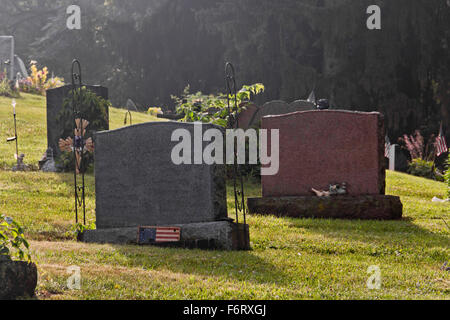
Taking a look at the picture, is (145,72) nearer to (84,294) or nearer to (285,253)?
(285,253)

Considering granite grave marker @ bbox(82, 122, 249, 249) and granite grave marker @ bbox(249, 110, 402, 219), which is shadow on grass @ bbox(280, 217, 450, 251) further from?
granite grave marker @ bbox(82, 122, 249, 249)

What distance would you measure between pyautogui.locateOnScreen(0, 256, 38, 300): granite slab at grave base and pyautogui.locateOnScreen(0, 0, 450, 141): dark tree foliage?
2017 cm

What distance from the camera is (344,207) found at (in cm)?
1019

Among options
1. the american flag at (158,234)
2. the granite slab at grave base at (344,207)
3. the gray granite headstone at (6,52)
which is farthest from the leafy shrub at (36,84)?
the american flag at (158,234)

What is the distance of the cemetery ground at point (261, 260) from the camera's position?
5344 millimetres

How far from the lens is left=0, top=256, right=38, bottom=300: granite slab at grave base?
4656mm

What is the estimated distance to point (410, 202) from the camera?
12047mm

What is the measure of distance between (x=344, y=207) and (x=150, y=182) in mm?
3659

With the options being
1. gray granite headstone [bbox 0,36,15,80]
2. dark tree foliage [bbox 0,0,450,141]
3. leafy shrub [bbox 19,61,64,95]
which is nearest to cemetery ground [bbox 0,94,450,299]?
dark tree foliage [bbox 0,0,450,141]

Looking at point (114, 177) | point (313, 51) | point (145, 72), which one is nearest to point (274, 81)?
point (313, 51)

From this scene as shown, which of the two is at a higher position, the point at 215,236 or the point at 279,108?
the point at 279,108

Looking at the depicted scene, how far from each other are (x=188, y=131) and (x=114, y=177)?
4.14 ft

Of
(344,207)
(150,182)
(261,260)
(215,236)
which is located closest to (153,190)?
(150,182)

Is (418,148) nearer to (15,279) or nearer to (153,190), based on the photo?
(153,190)
